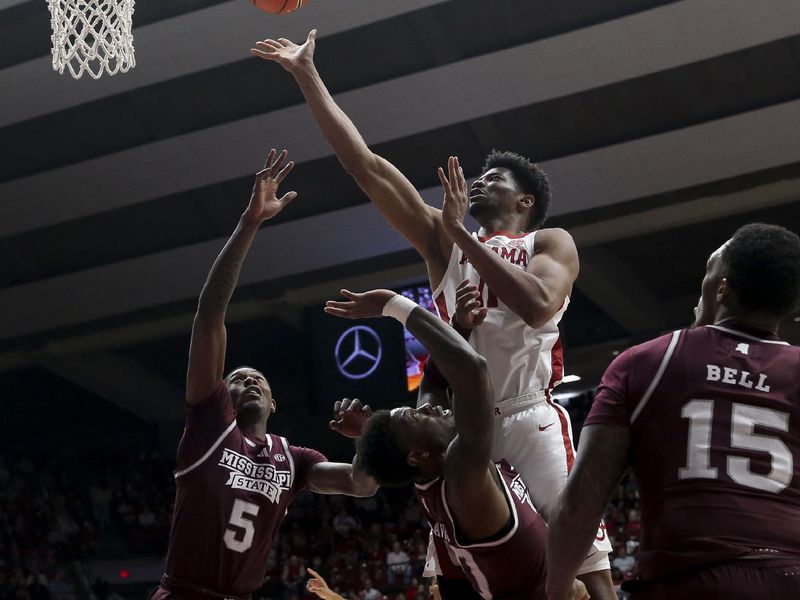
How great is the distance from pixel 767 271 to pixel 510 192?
74.8 inches

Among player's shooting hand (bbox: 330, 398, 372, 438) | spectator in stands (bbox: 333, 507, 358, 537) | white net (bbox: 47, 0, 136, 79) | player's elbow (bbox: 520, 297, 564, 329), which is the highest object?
white net (bbox: 47, 0, 136, 79)

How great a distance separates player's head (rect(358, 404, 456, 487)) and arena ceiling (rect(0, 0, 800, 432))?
1369 cm

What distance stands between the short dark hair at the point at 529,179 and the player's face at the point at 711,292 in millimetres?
1679

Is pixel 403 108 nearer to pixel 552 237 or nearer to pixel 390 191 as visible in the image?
pixel 390 191

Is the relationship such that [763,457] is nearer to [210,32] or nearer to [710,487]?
[710,487]

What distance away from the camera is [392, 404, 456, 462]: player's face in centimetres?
340

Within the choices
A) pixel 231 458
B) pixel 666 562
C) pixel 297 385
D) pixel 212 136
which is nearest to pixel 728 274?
pixel 666 562

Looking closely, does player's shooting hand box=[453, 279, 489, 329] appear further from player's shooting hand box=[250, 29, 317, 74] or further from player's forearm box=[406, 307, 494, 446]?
player's shooting hand box=[250, 29, 317, 74]

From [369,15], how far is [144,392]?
41.6ft

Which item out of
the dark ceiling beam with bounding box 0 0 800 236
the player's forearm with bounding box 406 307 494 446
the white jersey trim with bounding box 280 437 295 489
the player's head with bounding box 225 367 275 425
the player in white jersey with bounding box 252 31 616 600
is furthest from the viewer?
the dark ceiling beam with bounding box 0 0 800 236

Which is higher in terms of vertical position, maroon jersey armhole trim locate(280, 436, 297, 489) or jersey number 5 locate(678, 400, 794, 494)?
maroon jersey armhole trim locate(280, 436, 297, 489)

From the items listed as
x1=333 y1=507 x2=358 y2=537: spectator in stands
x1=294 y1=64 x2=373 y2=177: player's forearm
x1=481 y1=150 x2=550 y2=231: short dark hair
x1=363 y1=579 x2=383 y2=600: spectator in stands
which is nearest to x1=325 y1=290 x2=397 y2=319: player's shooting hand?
x1=294 y1=64 x2=373 y2=177: player's forearm

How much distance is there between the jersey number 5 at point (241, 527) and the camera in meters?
4.64

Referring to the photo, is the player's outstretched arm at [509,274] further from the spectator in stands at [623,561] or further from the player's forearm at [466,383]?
the spectator in stands at [623,561]
